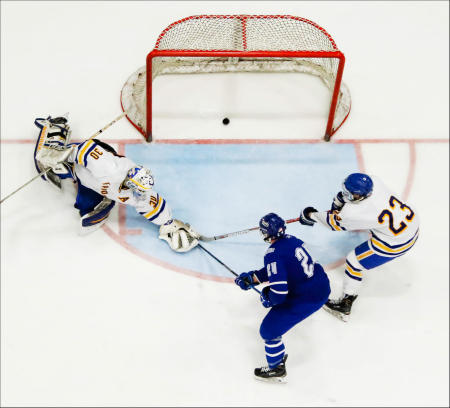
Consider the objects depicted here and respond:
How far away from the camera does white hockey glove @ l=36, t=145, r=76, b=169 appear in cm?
439

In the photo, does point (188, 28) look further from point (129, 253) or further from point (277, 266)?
point (277, 266)

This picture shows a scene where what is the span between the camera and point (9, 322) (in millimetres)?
4406

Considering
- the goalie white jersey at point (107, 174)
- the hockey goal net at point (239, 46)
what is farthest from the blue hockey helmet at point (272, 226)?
the hockey goal net at point (239, 46)

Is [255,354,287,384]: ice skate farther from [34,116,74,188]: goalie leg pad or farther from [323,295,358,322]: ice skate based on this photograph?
[34,116,74,188]: goalie leg pad

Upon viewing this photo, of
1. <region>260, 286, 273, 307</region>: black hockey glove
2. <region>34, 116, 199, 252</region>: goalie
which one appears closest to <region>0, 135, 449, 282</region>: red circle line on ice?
<region>34, 116, 199, 252</region>: goalie

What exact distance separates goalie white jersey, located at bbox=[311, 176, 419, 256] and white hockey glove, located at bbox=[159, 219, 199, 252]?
3.57ft

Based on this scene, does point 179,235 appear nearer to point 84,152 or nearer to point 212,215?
point 212,215

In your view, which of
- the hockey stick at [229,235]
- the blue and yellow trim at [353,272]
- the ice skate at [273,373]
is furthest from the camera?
the hockey stick at [229,235]

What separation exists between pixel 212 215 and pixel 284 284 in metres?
1.21

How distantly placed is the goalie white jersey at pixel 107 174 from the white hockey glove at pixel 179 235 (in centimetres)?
16

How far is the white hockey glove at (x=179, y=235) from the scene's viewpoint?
4.68m

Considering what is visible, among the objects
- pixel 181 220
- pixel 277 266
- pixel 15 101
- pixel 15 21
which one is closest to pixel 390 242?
pixel 277 266

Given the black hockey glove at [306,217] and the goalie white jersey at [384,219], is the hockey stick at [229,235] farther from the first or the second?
the goalie white jersey at [384,219]

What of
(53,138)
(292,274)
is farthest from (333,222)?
(53,138)
